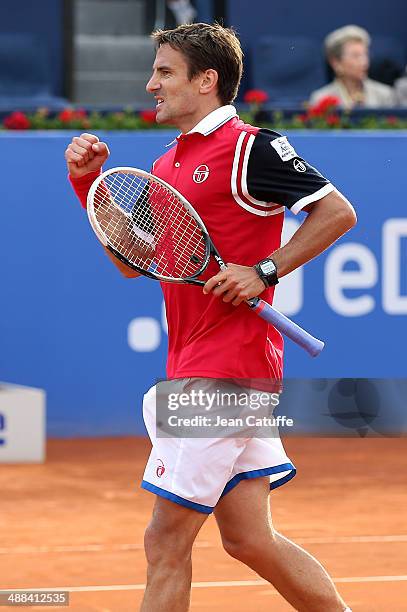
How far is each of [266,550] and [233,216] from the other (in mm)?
872

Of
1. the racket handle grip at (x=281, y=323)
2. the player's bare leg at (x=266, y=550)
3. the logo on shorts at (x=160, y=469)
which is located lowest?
the player's bare leg at (x=266, y=550)

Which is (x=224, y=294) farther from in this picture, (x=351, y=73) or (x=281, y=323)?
(x=351, y=73)

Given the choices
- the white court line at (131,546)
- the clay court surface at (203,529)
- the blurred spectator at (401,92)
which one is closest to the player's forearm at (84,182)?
the clay court surface at (203,529)

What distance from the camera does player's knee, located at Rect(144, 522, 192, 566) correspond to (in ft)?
11.2

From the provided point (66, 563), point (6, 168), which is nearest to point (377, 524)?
point (66, 563)

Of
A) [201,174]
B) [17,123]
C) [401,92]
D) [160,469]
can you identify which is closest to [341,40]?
[401,92]

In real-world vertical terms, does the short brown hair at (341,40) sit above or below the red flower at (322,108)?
above

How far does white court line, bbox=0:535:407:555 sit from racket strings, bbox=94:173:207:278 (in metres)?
1.83

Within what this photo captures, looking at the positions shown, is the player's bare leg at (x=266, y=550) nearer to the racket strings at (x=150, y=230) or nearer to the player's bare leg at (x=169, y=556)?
the player's bare leg at (x=169, y=556)

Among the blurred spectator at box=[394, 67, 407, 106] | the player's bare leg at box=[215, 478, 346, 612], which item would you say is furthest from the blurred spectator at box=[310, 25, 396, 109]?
the player's bare leg at box=[215, 478, 346, 612]

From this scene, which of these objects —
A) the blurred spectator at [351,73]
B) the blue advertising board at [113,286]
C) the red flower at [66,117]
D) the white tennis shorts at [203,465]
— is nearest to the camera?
the white tennis shorts at [203,465]

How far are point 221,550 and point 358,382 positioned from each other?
2492 millimetres

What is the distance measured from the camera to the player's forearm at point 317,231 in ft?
11.3

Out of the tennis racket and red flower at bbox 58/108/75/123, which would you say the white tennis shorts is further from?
red flower at bbox 58/108/75/123
